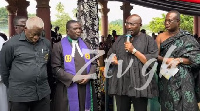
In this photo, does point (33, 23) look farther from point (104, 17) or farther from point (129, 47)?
point (104, 17)

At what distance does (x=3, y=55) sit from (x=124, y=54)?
1.43m

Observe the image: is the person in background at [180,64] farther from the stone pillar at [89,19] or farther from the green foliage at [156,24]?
the green foliage at [156,24]

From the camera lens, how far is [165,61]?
3.54 meters

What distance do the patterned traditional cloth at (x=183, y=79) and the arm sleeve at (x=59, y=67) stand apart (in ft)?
4.19

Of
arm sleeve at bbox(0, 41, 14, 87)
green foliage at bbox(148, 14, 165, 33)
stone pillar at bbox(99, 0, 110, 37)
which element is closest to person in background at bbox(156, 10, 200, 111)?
arm sleeve at bbox(0, 41, 14, 87)

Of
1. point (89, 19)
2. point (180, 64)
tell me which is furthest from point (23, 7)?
point (180, 64)

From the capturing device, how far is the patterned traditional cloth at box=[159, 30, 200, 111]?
350cm

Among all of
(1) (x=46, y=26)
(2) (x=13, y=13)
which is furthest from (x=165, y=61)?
(2) (x=13, y=13)

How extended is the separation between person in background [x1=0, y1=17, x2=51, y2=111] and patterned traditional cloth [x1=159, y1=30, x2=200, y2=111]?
1.61 m

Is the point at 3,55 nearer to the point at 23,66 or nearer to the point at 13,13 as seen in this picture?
the point at 23,66

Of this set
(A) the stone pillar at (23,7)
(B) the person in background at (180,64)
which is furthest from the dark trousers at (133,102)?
(A) the stone pillar at (23,7)

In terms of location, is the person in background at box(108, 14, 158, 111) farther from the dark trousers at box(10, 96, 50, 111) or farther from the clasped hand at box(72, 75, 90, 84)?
the dark trousers at box(10, 96, 50, 111)

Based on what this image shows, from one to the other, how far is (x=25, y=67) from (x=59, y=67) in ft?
1.64

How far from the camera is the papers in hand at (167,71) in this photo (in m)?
3.52
